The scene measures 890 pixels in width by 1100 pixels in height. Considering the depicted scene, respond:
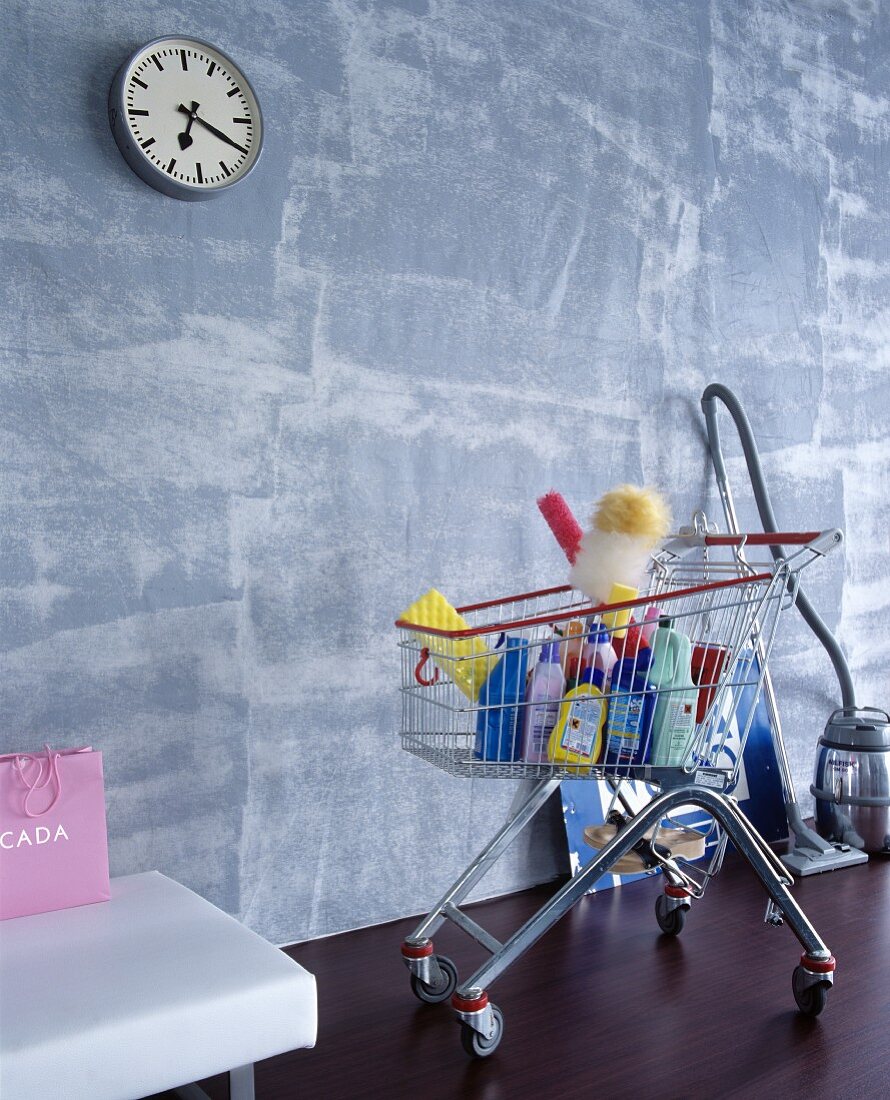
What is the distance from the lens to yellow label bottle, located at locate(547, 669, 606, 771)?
1.99 metres

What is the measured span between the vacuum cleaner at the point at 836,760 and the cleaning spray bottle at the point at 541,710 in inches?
51.0

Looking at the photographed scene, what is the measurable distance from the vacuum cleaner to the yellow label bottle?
130 cm

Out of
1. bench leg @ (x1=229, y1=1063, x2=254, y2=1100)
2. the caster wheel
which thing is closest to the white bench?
bench leg @ (x1=229, y1=1063, x2=254, y2=1100)

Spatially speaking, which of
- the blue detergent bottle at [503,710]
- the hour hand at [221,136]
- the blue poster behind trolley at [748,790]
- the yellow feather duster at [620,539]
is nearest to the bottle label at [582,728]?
the blue detergent bottle at [503,710]

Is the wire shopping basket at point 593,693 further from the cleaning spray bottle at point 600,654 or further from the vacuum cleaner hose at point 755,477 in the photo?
the vacuum cleaner hose at point 755,477

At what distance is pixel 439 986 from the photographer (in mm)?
2166

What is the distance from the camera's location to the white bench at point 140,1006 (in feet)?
4.50

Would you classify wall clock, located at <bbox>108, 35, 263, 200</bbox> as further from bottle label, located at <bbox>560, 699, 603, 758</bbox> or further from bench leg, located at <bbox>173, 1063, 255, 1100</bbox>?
bench leg, located at <bbox>173, 1063, 255, 1100</bbox>

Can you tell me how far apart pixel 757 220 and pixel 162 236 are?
6.55 ft

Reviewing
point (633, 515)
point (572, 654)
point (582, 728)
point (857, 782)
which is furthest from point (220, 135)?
point (857, 782)

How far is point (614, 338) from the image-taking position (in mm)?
2986

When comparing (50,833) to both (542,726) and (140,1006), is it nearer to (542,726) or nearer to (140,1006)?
(140,1006)

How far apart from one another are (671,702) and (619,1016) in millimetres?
658

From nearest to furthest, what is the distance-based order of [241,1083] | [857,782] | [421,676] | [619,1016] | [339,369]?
[241,1083] < [619,1016] < [421,676] < [339,369] < [857,782]
